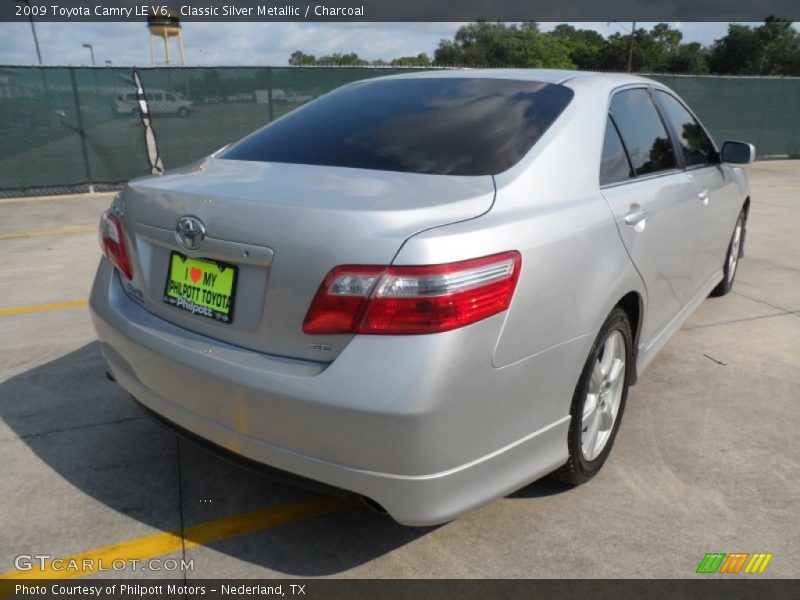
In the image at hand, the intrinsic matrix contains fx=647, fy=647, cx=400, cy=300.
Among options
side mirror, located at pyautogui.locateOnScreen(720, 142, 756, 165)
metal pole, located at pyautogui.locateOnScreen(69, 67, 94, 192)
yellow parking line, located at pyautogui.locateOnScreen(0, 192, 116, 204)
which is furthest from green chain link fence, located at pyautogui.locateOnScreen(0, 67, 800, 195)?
side mirror, located at pyautogui.locateOnScreen(720, 142, 756, 165)

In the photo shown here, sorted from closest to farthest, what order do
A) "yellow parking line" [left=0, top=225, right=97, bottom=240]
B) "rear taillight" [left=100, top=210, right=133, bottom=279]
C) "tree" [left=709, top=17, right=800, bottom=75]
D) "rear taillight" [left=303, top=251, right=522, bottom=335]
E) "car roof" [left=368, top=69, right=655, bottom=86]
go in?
"rear taillight" [left=303, top=251, right=522, bottom=335] < "rear taillight" [left=100, top=210, right=133, bottom=279] < "car roof" [left=368, top=69, right=655, bottom=86] < "yellow parking line" [left=0, top=225, right=97, bottom=240] < "tree" [left=709, top=17, right=800, bottom=75]

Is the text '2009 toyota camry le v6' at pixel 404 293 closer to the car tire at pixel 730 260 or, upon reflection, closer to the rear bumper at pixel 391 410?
the rear bumper at pixel 391 410

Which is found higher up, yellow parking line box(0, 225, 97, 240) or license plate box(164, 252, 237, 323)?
license plate box(164, 252, 237, 323)

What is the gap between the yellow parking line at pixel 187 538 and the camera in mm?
2205

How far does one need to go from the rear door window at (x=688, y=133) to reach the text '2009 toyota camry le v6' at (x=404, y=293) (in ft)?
3.11

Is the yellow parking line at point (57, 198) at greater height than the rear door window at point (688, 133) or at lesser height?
lesser

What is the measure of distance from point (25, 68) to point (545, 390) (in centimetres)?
1080

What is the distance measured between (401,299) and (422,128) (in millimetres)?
1072

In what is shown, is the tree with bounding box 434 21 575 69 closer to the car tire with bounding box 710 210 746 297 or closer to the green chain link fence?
the green chain link fence

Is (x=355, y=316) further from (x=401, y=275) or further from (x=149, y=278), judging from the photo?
(x=149, y=278)

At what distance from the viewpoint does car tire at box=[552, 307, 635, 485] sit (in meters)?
2.34

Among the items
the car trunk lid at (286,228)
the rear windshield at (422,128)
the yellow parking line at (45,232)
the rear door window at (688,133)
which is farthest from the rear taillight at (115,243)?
the yellow parking line at (45,232)

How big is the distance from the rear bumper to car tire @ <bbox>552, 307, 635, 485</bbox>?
5.7 inches
